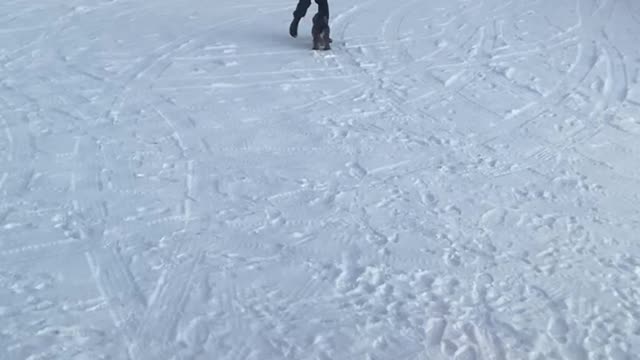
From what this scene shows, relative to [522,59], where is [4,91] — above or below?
above

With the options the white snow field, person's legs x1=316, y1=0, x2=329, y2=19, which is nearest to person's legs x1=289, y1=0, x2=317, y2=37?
the white snow field

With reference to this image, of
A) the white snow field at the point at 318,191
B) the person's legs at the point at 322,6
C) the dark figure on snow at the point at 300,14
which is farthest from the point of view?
the dark figure on snow at the point at 300,14

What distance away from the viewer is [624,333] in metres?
4.60

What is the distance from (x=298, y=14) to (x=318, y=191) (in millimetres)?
3716

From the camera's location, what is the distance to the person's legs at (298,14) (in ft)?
30.0

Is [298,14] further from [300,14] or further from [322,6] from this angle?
[322,6]

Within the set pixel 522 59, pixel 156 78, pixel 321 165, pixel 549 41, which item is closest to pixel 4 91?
Result: pixel 156 78

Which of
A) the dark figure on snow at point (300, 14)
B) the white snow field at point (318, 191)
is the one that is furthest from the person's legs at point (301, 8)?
the white snow field at point (318, 191)

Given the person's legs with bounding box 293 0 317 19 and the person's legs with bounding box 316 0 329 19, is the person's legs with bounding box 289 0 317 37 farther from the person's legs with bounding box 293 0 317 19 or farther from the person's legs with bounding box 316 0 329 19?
the person's legs with bounding box 316 0 329 19

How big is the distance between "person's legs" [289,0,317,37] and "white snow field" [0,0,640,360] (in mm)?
127

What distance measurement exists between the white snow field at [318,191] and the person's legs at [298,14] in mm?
127

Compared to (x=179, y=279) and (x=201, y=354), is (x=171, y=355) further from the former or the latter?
(x=179, y=279)

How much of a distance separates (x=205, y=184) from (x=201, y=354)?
6.60 ft

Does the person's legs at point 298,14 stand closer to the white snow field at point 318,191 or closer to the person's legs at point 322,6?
the white snow field at point 318,191
